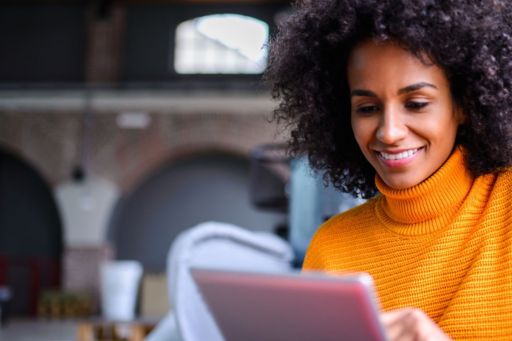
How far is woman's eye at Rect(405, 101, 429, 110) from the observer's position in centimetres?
122

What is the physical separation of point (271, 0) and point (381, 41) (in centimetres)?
1177

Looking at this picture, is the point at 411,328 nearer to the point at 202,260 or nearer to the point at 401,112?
the point at 401,112

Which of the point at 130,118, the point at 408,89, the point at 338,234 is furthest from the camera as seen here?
the point at 130,118

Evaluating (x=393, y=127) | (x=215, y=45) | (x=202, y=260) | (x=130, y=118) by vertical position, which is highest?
(x=393, y=127)

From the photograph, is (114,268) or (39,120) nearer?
(114,268)

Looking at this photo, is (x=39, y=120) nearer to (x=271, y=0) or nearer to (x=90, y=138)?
(x=90, y=138)

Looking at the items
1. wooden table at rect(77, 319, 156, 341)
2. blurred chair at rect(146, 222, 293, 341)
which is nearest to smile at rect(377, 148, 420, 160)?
blurred chair at rect(146, 222, 293, 341)

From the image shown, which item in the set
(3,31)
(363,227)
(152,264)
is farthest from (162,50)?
(363,227)

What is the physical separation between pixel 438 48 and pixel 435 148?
16 cm

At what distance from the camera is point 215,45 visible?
13.1 m

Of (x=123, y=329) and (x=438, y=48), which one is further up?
(x=438, y=48)

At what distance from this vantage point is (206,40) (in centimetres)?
1316

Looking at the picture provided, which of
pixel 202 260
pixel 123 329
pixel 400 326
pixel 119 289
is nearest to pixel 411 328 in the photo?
pixel 400 326

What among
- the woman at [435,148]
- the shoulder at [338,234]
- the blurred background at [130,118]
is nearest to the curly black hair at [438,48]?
the woman at [435,148]
